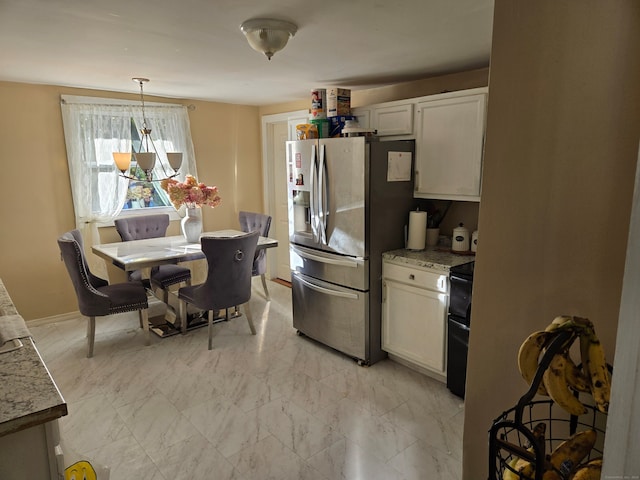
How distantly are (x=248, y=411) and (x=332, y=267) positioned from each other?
1214 mm

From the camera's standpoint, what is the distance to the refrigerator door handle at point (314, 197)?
10.5 feet

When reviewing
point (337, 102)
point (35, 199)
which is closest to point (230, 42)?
point (337, 102)

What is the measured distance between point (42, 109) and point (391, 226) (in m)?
3.33

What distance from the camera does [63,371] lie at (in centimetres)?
309

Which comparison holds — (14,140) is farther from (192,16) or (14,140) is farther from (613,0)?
(613,0)

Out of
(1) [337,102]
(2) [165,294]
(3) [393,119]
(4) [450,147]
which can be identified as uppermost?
(1) [337,102]

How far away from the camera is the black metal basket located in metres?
0.85

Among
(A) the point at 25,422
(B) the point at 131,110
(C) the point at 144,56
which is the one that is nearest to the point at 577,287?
(A) the point at 25,422

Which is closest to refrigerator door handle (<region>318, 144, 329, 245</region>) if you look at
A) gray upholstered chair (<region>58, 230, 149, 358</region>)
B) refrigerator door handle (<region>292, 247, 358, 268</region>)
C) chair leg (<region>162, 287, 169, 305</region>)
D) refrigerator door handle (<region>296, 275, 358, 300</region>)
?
refrigerator door handle (<region>292, 247, 358, 268</region>)

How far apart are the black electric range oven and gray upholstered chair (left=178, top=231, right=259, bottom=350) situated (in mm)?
1631

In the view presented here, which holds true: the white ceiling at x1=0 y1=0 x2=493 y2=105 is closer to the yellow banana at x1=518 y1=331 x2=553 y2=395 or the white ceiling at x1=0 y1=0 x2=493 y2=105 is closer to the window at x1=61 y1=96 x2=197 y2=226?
the window at x1=61 y1=96 x2=197 y2=226

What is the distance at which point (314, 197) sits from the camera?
3264mm

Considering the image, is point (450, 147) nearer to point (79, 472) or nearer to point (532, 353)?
point (532, 353)

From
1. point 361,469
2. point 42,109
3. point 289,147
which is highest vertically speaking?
point 42,109
